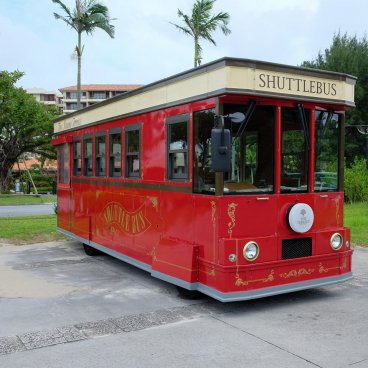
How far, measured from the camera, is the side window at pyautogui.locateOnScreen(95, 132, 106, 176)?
8.07 m

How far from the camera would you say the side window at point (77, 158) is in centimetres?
922

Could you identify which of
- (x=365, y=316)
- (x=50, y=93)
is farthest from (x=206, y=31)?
(x=50, y=93)

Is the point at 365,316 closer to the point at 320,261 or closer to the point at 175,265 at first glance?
the point at 320,261

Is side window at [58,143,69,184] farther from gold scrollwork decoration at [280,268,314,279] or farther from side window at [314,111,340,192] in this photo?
gold scrollwork decoration at [280,268,314,279]

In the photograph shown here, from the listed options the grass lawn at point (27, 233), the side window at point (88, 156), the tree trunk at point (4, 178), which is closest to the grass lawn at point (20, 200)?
the tree trunk at point (4, 178)

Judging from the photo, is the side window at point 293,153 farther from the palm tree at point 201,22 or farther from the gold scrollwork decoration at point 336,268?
the palm tree at point 201,22

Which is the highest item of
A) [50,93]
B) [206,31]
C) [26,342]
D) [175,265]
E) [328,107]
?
[50,93]

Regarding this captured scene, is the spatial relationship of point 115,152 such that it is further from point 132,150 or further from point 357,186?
point 357,186

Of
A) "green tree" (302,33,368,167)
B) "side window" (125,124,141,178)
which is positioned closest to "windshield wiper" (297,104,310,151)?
"side window" (125,124,141,178)

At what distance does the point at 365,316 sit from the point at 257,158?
2.13 m

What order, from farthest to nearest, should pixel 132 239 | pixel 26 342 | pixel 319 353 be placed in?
pixel 132 239
pixel 26 342
pixel 319 353

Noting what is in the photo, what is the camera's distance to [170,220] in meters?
6.13

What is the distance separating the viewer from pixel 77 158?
936 centimetres

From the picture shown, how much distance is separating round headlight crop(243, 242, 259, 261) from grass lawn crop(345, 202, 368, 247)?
5977mm
